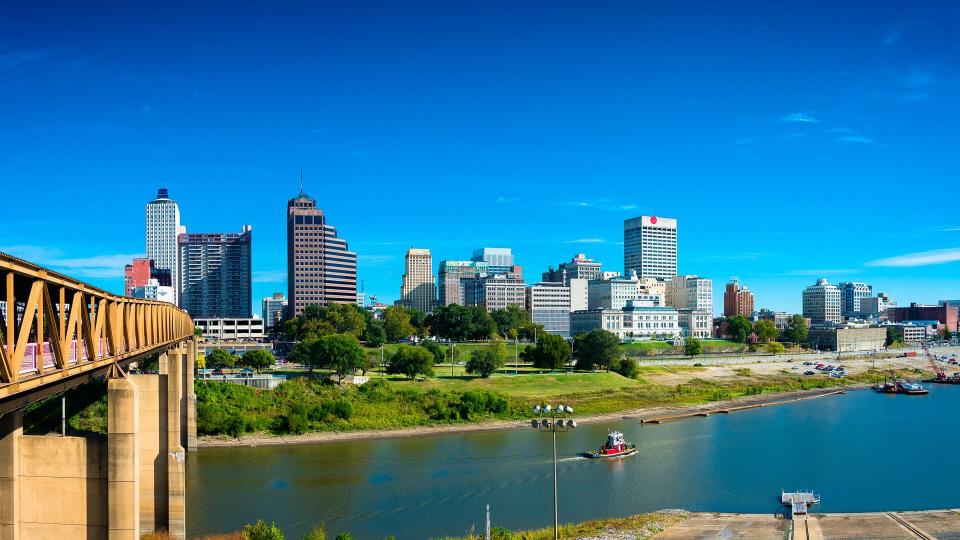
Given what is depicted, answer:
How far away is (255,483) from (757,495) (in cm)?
3249

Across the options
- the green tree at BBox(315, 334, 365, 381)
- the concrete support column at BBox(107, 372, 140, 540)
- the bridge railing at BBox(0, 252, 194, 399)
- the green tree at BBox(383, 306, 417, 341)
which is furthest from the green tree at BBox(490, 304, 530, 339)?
the concrete support column at BBox(107, 372, 140, 540)

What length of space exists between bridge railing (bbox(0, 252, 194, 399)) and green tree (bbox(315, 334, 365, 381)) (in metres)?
51.9

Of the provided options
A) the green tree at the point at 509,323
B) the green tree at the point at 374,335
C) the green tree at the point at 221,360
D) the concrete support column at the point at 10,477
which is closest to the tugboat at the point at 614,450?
the concrete support column at the point at 10,477

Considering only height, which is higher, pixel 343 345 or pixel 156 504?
pixel 343 345

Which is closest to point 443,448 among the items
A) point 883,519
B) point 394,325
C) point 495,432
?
point 495,432

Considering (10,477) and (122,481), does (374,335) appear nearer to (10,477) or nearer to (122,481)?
(122,481)

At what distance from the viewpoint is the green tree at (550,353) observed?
363 feet

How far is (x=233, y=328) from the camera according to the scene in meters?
190

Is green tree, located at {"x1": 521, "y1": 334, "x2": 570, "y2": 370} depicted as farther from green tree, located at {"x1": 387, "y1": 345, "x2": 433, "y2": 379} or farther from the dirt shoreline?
green tree, located at {"x1": 387, "y1": 345, "x2": 433, "y2": 379}

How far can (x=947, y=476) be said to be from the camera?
182ft

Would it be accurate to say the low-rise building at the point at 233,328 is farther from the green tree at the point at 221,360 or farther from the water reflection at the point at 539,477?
the water reflection at the point at 539,477

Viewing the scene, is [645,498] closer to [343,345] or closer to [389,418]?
[389,418]

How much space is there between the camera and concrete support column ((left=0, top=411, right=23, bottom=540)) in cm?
2339

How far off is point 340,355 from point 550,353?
34.7 meters
